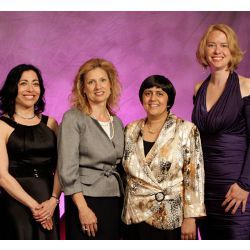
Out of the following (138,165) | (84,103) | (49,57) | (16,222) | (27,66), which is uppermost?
(49,57)

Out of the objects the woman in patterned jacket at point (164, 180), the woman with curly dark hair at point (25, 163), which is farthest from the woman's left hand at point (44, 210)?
the woman in patterned jacket at point (164, 180)

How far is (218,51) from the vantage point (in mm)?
2998

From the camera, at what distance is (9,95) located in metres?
3.06

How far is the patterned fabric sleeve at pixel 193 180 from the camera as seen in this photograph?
9.29 ft

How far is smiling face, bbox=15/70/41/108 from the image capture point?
3.05 m

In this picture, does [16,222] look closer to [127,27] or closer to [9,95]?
[9,95]

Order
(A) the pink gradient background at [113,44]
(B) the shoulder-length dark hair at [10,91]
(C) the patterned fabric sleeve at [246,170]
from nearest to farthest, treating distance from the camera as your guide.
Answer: (C) the patterned fabric sleeve at [246,170] < (B) the shoulder-length dark hair at [10,91] < (A) the pink gradient background at [113,44]

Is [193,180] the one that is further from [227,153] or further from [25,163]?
[25,163]

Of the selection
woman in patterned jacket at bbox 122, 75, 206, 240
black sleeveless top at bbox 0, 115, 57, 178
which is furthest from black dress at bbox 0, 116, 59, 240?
woman in patterned jacket at bbox 122, 75, 206, 240

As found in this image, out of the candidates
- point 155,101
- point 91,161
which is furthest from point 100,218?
point 155,101

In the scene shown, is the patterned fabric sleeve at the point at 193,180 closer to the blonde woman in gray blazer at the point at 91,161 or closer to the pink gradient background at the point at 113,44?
the blonde woman in gray blazer at the point at 91,161

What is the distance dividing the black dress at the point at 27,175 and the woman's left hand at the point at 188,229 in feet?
2.73
